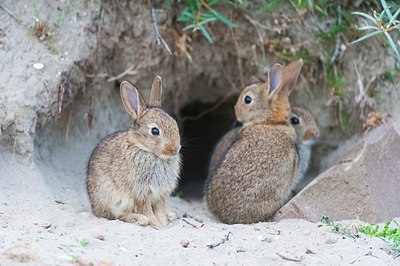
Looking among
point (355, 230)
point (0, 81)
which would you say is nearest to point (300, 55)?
point (355, 230)

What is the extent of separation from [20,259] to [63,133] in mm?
2862

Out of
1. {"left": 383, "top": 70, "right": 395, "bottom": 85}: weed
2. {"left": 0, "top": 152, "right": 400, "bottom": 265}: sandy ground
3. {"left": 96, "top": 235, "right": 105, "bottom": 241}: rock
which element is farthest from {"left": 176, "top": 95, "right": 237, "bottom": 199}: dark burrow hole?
{"left": 96, "top": 235, "right": 105, "bottom": 241}: rock

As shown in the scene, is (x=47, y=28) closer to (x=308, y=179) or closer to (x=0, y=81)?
(x=0, y=81)

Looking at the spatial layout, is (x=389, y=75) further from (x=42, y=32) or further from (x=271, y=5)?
(x=42, y=32)

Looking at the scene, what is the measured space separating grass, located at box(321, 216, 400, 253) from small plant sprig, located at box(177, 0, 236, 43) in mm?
2323

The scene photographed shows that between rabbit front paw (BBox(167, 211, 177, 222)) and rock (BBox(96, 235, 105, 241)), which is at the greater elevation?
rock (BBox(96, 235, 105, 241))

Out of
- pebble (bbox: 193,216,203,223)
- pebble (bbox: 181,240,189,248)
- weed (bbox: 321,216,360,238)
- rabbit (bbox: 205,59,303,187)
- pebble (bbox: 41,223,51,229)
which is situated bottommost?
pebble (bbox: 193,216,203,223)

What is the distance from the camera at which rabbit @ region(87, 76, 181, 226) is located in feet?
19.1

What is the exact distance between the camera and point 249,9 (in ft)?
24.2

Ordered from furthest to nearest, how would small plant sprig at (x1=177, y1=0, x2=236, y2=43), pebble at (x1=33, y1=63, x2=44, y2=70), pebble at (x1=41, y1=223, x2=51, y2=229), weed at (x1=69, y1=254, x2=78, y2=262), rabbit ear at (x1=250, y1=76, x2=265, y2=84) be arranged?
1. rabbit ear at (x1=250, y1=76, x2=265, y2=84)
2. small plant sprig at (x1=177, y1=0, x2=236, y2=43)
3. pebble at (x1=33, y1=63, x2=44, y2=70)
4. pebble at (x1=41, y1=223, x2=51, y2=229)
5. weed at (x1=69, y1=254, x2=78, y2=262)

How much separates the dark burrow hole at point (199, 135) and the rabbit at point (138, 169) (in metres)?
2.85

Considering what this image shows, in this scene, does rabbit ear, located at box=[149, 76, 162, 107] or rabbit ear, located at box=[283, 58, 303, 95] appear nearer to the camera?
rabbit ear, located at box=[149, 76, 162, 107]

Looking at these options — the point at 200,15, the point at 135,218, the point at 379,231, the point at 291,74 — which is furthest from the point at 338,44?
the point at 135,218

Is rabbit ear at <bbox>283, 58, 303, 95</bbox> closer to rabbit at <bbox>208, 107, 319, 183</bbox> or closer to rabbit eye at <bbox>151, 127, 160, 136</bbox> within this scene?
rabbit at <bbox>208, 107, 319, 183</bbox>
